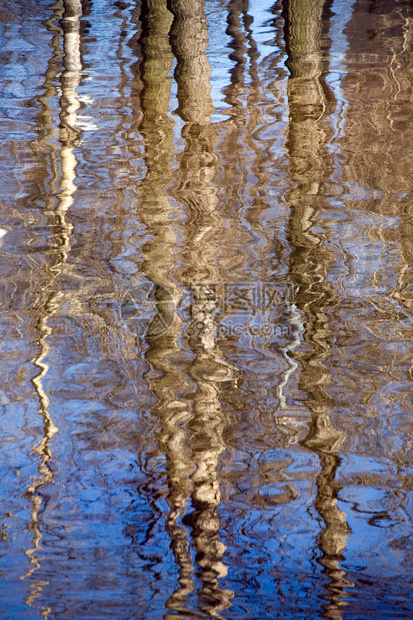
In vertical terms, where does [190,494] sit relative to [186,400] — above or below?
below

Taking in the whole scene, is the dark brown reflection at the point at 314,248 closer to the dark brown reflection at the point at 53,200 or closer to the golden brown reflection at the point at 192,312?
the golden brown reflection at the point at 192,312

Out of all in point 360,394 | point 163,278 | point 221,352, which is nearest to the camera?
point 360,394

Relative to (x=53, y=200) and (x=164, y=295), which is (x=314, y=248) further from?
(x=53, y=200)

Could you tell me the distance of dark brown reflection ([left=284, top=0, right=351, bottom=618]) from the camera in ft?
6.36

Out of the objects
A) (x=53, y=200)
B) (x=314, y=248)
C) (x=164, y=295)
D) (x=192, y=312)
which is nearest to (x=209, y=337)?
(x=192, y=312)

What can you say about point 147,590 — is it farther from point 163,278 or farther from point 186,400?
point 163,278

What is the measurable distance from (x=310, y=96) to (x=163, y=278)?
7.26 feet

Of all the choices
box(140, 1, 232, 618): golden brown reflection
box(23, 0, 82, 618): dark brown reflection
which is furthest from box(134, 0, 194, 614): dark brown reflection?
box(23, 0, 82, 618): dark brown reflection

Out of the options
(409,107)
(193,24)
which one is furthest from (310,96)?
(193,24)

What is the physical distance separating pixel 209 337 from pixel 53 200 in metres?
1.47

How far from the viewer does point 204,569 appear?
184cm

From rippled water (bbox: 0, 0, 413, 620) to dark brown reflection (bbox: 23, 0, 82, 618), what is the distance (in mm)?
13

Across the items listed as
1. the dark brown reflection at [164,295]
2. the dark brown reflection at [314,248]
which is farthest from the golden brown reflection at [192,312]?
the dark brown reflection at [314,248]

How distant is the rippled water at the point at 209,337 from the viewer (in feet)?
6.07
